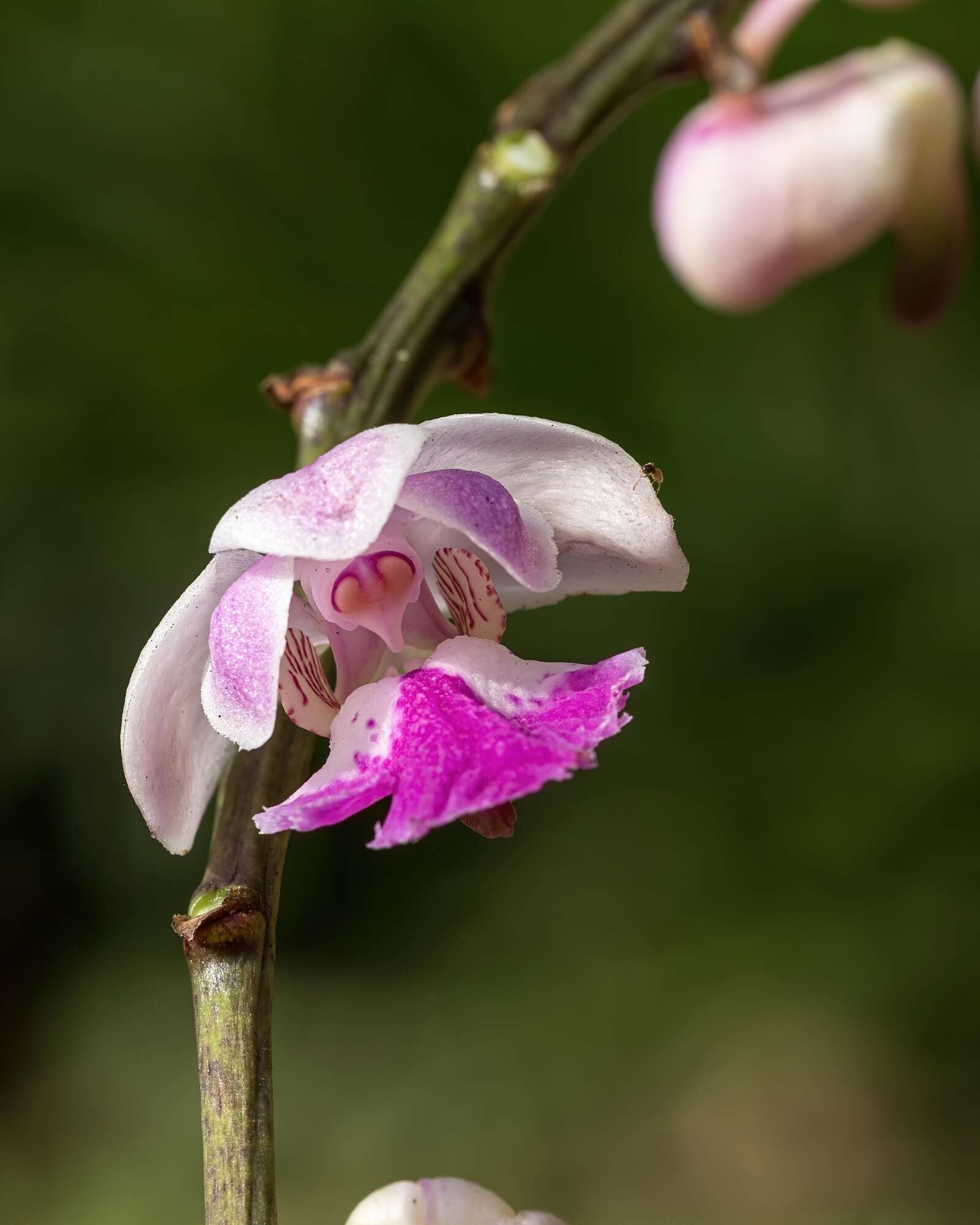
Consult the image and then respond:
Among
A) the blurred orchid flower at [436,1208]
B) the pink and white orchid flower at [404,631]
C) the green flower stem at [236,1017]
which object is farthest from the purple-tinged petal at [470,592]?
the blurred orchid flower at [436,1208]

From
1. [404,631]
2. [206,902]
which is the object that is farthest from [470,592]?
[206,902]

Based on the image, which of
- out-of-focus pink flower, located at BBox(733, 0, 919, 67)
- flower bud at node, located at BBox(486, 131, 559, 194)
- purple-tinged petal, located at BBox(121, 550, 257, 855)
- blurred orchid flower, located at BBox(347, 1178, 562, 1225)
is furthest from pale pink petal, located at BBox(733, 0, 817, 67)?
blurred orchid flower, located at BBox(347, 1178, 562, 1225)

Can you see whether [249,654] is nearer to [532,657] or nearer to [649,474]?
[649,474]

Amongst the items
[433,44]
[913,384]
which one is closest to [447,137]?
[433,44]

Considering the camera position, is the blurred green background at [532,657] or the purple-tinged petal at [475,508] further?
the blurred green background at [532,657]

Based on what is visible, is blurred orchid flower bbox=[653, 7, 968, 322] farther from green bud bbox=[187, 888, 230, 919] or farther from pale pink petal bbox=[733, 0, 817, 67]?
green bud bbox=[187, 888, 230, 919]

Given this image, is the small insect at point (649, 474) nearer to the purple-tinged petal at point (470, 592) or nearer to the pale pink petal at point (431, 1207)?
the purple-tinged petal at point (470, 592)
